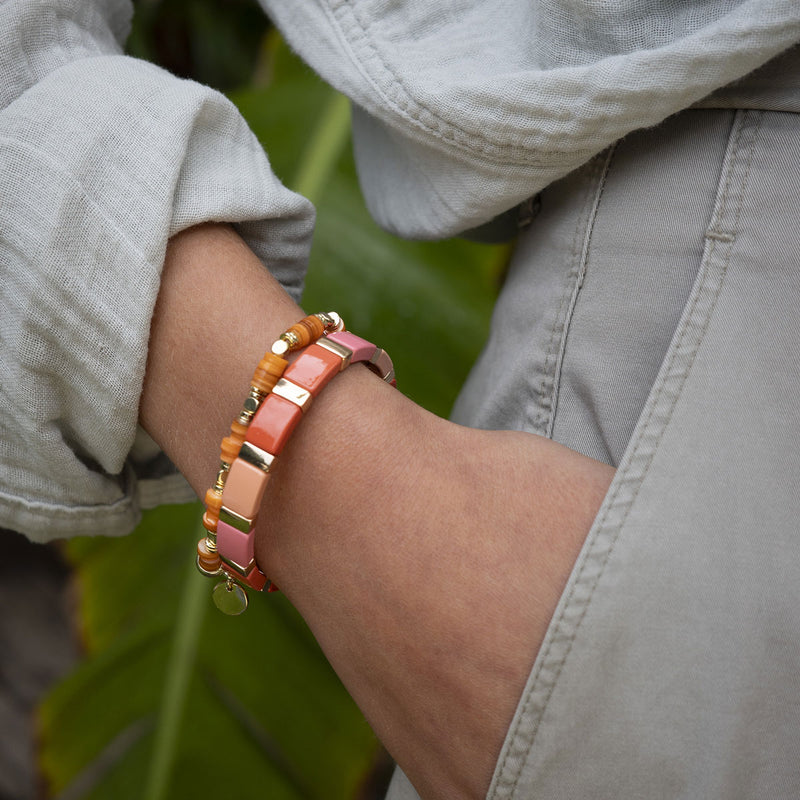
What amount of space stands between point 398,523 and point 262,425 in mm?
84

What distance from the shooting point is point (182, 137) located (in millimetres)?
367

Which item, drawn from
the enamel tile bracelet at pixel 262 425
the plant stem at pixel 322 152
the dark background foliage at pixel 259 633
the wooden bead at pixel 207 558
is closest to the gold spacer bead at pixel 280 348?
the enamel tile bracelet at pixel 262 425

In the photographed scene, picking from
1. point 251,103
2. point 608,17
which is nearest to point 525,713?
point 608,17

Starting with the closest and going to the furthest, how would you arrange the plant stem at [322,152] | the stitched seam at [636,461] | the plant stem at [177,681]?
the stitched seam at [636,461] → the plant stem at [177,681] → the plant stem at [322,152]

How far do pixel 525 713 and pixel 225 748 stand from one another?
2.14 ft

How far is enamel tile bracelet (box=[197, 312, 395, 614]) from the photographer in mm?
331

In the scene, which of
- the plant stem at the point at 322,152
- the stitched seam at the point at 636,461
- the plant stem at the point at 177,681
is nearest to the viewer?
the stitched seam at the point at 636,461

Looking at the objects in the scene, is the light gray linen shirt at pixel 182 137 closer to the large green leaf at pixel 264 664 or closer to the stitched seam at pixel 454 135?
the stitched seam at pixel 454 135

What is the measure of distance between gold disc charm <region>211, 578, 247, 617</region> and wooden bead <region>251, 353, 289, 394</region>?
129 mm

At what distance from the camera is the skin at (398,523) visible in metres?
0.32

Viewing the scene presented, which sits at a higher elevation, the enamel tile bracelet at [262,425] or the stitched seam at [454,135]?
the stitched seam at [454,135]

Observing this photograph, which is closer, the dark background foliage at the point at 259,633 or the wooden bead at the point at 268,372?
the wooden bead at the point at 268,372

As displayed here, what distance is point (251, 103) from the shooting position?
1.00 m

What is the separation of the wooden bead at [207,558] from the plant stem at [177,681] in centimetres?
55
